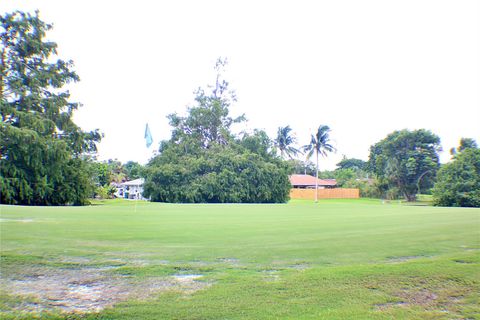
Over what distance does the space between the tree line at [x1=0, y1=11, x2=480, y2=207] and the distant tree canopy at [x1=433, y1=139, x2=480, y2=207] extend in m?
A: 0.10

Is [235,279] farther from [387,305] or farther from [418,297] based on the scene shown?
[418,297]

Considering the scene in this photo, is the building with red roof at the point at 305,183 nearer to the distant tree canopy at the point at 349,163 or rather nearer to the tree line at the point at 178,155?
the tree line at the point at 178,155

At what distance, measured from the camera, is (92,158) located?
5969 centimetres

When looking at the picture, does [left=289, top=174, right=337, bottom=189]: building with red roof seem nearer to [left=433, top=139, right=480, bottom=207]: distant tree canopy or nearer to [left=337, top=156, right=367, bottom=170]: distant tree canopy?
[left=433, top=139, right=480, bottom=207]: distant tree canopy

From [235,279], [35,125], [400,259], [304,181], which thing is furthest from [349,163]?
[235,279]

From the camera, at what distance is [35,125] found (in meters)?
30.1

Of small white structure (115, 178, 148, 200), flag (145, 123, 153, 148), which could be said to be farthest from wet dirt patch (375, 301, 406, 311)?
small white structure (115, 178, 148, 200)

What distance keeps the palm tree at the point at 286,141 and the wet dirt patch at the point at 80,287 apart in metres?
65.8

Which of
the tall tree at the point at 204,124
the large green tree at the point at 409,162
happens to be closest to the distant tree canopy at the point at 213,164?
the tall tree at the point at 204,124

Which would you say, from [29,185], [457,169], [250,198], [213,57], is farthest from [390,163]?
[29,185]

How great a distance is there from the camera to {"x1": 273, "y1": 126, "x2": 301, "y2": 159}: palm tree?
70.4 metres

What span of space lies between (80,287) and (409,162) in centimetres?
5515

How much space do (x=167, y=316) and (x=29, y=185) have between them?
103 feet

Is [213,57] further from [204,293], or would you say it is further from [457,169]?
[204,293]
